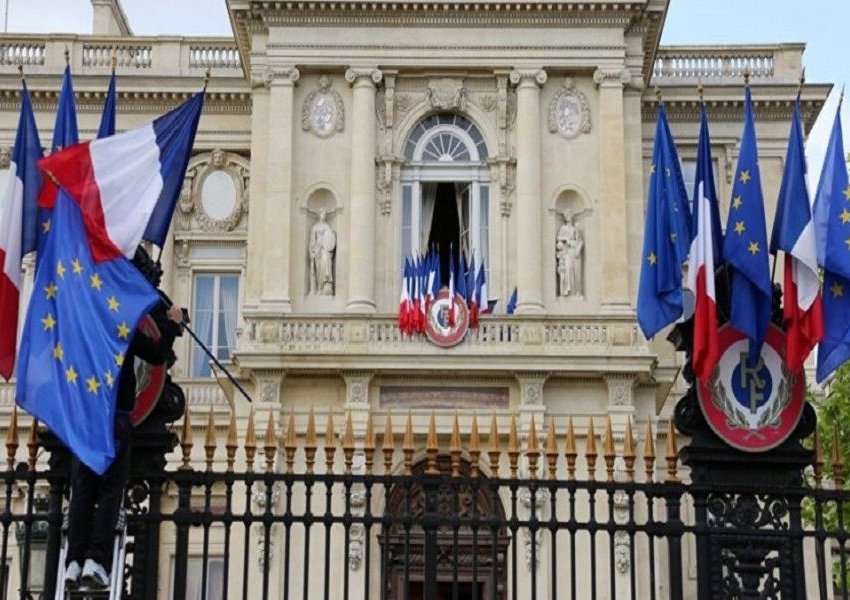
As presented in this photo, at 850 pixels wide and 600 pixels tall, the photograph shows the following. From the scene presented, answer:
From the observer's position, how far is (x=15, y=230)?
9.71m

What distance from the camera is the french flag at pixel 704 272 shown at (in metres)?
9.52

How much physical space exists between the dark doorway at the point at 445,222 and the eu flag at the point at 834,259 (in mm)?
18658

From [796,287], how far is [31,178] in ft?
17.5

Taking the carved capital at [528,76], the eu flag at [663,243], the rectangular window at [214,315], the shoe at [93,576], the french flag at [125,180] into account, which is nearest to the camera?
the shoe at [93,576]

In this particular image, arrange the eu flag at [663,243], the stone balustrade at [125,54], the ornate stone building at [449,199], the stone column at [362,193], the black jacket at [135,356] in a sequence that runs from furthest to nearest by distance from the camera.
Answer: the stone balustrade at [125,54] → the stone column at [362,193] → the ornate stone building at [449,199] → the eu flag at [663,243] → the black jacket at [135,356]

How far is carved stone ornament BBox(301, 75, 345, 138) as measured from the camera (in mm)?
28297

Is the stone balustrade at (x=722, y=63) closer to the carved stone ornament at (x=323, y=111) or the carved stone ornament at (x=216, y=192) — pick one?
the carved stone ornament at (x=323, y=111)

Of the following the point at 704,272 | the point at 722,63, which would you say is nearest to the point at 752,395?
the point at 704,272

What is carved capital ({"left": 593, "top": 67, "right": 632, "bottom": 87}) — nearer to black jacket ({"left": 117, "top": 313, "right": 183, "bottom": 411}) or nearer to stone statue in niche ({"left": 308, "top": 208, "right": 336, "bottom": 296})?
stone statue in niche ({"left": 308, "top": 208, "right": 336, "bottom": 296})

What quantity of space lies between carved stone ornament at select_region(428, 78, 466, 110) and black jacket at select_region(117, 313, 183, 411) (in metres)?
19.6

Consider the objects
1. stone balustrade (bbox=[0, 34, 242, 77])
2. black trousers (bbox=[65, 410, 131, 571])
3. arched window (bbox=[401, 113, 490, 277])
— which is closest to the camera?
black trousers (bbox=[65, 410, 131, 571])

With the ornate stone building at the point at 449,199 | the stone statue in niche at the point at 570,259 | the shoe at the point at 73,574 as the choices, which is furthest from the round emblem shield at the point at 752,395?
the stone statue in niche at the point at 570,259

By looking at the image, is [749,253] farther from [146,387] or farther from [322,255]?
[322,255]

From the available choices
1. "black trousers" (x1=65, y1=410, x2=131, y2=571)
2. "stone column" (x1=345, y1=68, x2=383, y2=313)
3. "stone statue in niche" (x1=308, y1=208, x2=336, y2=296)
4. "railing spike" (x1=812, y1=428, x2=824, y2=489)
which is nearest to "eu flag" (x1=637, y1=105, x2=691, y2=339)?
"railing spike" (x1=812, y1=428, x2=824, y2=489)
